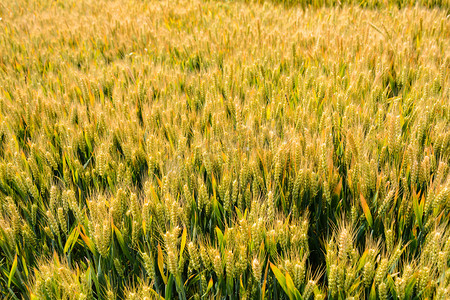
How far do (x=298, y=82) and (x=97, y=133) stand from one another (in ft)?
4.21

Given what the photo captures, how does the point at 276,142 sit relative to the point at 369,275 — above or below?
above

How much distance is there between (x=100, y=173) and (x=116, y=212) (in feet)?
1.04

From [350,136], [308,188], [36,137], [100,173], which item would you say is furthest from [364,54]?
[36,137]

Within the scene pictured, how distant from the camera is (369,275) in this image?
93 centimetres

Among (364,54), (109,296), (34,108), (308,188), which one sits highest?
(364,54)

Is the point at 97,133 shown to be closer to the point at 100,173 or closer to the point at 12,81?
the point at 100,173

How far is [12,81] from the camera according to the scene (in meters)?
2.41

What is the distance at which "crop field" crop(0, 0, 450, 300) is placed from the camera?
1.01m

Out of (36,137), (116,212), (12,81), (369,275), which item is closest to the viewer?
(369,275)

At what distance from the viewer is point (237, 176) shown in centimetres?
135

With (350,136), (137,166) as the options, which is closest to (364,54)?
(350,136)

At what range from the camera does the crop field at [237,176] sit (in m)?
1.01

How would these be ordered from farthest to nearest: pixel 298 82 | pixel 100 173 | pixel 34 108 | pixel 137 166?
pixel 298 82 → pixel 34 108 → pixel 137 166 → pixel 100 173

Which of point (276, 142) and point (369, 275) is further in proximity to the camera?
point (276, 142)
